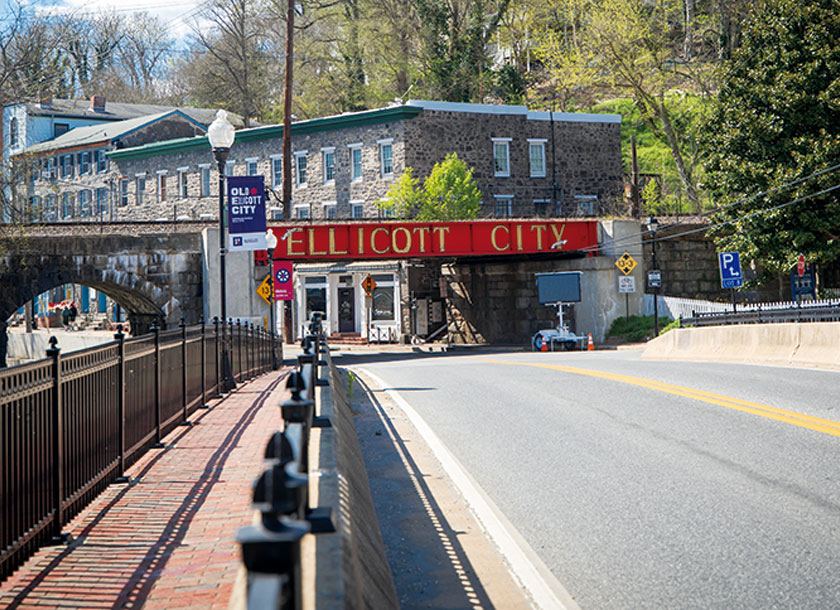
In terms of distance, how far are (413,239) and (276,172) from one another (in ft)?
58.5

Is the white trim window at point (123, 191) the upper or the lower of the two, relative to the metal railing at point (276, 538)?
upper

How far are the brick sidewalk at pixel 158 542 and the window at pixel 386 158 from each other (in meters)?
43.8

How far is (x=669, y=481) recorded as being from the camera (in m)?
8.66

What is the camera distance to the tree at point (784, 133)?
35.9 metres

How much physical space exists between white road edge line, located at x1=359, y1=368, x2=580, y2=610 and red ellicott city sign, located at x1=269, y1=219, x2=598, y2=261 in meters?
32.8

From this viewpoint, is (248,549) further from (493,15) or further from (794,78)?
(493,15)

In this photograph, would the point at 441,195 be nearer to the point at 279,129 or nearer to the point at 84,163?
the point at 279,129

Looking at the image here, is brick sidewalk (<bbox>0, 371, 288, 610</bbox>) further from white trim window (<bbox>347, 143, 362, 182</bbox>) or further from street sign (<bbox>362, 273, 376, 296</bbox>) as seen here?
white trim window (<bbox>347, 143, 362, 182</bbox>)

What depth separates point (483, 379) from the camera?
20078mm

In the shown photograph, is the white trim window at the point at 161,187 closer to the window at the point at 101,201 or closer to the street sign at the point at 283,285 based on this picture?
the window at the point at 101,201

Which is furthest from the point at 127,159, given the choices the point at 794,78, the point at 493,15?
the point at 794,78

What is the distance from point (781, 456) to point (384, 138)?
45611 millimetres

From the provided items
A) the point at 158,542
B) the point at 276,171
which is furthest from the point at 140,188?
the point at 158,542

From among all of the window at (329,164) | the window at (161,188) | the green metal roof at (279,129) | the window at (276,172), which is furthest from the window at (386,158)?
the window at (161,188)
